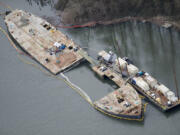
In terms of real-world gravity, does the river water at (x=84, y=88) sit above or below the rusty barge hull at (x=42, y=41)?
below

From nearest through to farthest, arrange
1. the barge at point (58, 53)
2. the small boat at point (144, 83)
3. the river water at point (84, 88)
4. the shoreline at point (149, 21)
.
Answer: the river water at point (84, 88) → the small boat at point (144, 83) → the barge at point (58, 53) → the shoreline at point (149, 21)

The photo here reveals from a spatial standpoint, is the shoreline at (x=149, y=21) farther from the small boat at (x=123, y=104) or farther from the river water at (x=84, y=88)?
the small boat at (x=123, y=104)

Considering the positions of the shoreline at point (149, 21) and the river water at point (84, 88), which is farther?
the shoreline at point (149, 21)

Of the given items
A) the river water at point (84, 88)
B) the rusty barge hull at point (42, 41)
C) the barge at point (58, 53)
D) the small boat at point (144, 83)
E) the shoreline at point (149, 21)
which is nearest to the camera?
the river water at point (84, 88)

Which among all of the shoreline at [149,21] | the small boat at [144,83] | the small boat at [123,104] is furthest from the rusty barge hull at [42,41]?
the small boat at [123,104]

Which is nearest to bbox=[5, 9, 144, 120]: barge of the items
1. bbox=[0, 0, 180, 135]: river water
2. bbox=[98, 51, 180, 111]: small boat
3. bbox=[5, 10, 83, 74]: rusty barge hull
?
bbox=[5, 10, 83, 74]: rusty barge hull

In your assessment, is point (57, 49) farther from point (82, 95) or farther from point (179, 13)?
point (179, 13)
